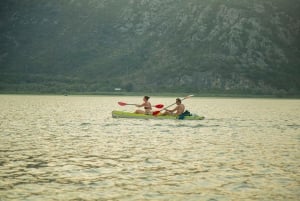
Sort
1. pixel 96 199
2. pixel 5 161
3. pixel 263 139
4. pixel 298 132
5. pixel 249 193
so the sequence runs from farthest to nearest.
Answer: pixel 298 132
pixel 263 139
pixel 5 161
pixel 249 193
pixel 96 199

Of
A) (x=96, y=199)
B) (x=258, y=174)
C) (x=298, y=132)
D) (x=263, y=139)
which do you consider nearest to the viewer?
(x=96, y=199)

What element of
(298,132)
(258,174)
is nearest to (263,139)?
(298,132)

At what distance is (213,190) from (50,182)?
6.51 meters

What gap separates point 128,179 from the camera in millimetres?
19297

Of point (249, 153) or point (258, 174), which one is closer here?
point (258, 174)

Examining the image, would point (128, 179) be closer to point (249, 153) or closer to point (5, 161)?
point (5, 161)

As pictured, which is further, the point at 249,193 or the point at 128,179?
the point at 128,179

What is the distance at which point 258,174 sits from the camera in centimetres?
2077

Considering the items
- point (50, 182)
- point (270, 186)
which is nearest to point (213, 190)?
point (270, 186)

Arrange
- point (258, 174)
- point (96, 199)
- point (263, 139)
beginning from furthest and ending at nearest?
point (263, 139)
point (258, 174)
point (96, 199)

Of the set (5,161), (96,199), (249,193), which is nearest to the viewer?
(96,199)

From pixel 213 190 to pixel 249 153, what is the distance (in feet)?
35.0

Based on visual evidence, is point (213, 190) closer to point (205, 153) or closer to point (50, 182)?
point (50, 182)

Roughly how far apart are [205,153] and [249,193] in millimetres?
10093
